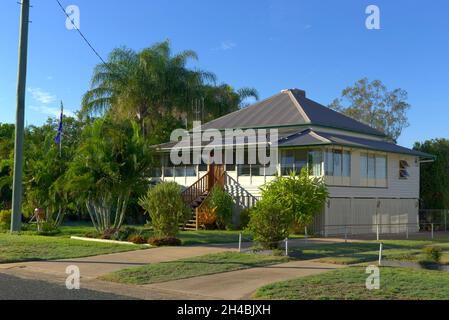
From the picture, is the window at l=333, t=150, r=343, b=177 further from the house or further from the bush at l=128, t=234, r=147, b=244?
the bush at l=128, t=234, r=147, b=244

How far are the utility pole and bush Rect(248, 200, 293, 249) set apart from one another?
10.1 meters

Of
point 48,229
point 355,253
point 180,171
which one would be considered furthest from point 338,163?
point 48,229

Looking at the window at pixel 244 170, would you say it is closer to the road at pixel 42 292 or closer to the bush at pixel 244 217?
the bush at pixel 244 217

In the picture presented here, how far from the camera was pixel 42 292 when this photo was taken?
34.6ft

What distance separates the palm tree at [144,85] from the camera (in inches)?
1492

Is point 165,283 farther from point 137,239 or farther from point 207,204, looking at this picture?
point 207,204

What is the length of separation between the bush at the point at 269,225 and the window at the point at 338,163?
9444 millimetres

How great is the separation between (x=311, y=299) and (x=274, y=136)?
60.0 ft

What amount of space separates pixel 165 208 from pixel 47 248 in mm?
4018

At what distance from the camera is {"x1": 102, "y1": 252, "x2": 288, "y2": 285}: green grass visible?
12539mm

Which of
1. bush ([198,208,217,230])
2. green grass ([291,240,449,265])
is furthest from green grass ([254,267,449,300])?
bush ([198,208,217,230])

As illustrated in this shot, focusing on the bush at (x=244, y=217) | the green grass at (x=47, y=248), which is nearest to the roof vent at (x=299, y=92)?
the bush at (x=244, y=217)

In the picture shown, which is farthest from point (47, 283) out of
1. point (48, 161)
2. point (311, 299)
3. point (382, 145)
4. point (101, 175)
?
point (382, 145)

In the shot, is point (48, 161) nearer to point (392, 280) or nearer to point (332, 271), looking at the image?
point (332, 271)
